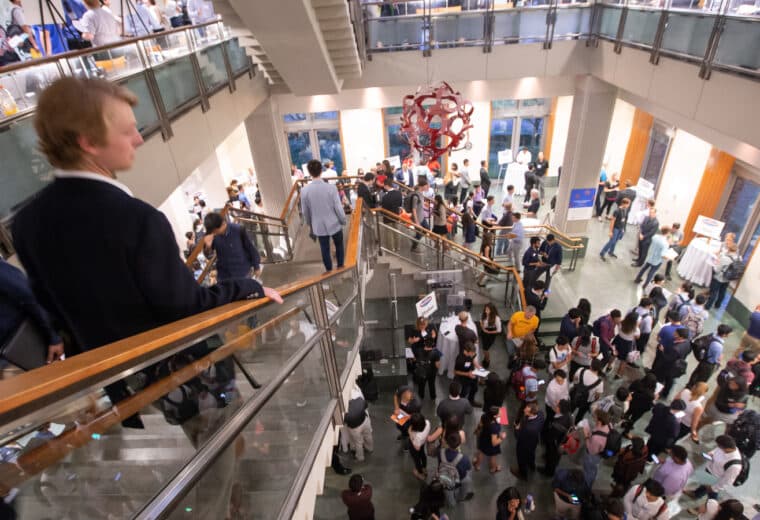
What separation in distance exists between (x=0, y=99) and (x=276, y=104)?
8.29m

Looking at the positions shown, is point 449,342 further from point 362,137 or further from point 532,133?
point 532,133

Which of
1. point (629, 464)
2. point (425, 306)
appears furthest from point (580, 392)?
point (425, 306)

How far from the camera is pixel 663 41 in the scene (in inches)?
277

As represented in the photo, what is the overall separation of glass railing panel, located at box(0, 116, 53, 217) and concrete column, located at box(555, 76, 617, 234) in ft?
34.6

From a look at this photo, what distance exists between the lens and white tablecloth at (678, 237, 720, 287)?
8797 mm

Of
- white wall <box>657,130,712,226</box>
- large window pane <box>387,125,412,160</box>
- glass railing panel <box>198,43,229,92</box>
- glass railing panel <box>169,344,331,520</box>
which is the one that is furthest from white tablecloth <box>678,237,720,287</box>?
glass railing panel <box>198,43,229,92</box>

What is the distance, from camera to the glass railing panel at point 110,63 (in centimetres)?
386

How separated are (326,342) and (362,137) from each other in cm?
1356

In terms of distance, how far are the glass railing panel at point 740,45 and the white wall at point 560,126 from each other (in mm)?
9113

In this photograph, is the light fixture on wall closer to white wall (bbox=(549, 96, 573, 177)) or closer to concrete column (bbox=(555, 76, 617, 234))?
concrete column (bbox=(555, 76, 617, 234))

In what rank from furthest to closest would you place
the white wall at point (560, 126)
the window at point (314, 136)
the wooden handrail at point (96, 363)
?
the window at point (314, 136) < the white wall at point (560, 126) < the wooden handrail at point (96, 363)

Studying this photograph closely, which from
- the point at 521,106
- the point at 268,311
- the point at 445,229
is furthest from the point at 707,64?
the point at 521,106

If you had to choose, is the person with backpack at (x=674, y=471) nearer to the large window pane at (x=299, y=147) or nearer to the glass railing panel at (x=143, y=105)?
the glass railing panel at (x=143, y=105)

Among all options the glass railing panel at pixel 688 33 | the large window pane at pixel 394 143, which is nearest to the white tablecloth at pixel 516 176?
the large window pane at pixel 394 143
